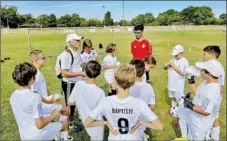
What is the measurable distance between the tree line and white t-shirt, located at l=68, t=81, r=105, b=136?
6155 cm

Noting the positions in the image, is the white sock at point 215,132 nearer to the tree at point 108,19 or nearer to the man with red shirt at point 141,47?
the man with red shirt at point 141,47

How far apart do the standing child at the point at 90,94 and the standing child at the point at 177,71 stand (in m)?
2.72

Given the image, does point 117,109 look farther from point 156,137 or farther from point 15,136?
point 15,136

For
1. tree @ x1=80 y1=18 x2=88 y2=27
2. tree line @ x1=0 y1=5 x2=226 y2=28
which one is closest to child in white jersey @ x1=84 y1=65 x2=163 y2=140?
tree line @ x1=0 y1=5 x2=226 y2=28

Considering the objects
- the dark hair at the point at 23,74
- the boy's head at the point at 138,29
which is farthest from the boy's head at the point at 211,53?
the dark hair at the point at 23,74

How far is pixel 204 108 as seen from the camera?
4113mm

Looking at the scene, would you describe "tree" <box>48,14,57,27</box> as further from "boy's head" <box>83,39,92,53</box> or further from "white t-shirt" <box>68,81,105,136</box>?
"white t-shirt" <box>68,81,105,136</box>

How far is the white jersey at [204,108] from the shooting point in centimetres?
408

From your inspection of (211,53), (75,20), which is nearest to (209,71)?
(211,53)

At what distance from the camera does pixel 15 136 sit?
613 cm

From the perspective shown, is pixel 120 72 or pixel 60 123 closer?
pixel 120 72

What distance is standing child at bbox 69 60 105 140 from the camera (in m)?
4.37

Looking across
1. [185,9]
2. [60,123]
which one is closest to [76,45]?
[60,123]

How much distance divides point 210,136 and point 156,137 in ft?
3.87
